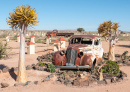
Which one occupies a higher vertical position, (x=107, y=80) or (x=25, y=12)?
(x=25, y=12)

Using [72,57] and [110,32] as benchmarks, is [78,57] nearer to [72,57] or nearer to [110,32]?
[72,57]

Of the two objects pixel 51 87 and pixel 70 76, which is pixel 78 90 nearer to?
pixel 51 87

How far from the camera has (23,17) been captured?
6.32 metres

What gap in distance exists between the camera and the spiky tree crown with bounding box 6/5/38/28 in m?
6.28

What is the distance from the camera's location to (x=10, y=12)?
655cm

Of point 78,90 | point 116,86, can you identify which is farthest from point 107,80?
point 78,90

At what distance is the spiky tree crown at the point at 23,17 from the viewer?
6.28m

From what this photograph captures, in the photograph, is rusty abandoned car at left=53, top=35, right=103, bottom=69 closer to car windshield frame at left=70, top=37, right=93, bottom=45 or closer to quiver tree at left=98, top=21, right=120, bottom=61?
car windshield frame at left=70, top=37, right=93, bottom=45

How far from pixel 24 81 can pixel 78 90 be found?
2565 mm

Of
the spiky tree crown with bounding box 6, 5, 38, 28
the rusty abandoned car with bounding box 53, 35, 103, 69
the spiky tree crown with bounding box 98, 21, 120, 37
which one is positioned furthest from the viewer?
the spiky tree crown with bounding box 98, 21, 120, 37

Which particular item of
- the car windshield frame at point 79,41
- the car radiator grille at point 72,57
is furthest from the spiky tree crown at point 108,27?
the car radiator grille at point 72,57

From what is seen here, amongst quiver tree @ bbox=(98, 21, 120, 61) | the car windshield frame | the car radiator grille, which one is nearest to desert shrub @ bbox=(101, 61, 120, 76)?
the car radiator grille

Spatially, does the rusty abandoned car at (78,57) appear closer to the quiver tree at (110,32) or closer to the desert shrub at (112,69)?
the desert shrub at (112,69)

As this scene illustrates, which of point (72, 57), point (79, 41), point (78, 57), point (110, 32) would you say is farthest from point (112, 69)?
point (110, 32)
